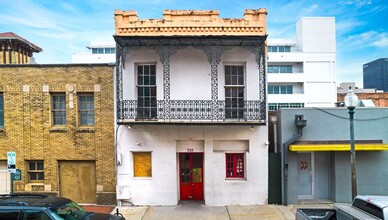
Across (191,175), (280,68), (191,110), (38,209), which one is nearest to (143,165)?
(191,175)

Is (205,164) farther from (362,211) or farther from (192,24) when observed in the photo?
(362,211)

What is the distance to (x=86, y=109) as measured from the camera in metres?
12.5

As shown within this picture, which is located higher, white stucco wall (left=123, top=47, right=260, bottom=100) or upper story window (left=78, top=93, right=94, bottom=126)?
white stucco wall (left=123, top=47, right=260, bottom=100)

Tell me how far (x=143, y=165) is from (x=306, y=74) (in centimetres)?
5386

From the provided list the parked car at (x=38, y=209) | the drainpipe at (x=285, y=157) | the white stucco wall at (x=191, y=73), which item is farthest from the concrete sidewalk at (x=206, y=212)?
the white stucco wall at (x=191, y=73)

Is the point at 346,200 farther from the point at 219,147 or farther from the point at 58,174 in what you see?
the point at 58,174

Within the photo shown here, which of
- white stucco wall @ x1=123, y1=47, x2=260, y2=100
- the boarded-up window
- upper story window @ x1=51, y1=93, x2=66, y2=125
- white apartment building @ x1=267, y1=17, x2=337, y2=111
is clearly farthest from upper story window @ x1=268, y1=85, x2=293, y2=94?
upper story window @ x1=51, y1=93, x2=66, y2=125

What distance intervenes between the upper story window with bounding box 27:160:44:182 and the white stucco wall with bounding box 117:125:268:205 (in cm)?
360

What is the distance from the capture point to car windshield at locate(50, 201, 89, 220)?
727cm

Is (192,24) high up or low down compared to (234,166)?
up

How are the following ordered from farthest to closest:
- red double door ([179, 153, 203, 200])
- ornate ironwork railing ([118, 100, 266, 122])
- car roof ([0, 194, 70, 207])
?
red double door ([179, 153, 203, 200]), ornate ironwork railing ([118, 100, 266, 122]), car roof ([0, 194, 70, 207])

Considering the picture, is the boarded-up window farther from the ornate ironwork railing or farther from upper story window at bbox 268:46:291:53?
upper story window at bbox 268:46:291:53

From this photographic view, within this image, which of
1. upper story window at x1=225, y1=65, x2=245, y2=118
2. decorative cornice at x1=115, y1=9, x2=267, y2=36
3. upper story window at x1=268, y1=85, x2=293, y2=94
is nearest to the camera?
decorative cornice at x1=115, y1=9, x2=267, y2=36

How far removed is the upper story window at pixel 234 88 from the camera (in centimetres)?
1209
